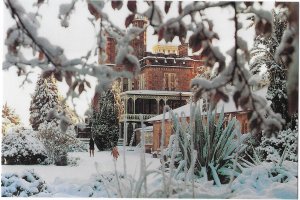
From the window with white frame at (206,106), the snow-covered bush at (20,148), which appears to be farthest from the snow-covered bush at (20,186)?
the window with white frame at (206,106)

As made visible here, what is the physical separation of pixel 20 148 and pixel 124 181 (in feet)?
3.31

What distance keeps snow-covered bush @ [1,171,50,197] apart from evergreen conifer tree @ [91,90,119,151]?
622mm

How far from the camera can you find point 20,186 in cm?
365

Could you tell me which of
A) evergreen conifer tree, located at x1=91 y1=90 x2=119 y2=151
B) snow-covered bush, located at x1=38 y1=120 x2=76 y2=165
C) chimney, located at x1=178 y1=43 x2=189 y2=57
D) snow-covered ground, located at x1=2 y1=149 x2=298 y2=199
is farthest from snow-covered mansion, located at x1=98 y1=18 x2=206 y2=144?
snow-covered bush, located at x1=38 y1=120 x2=76 y2=165

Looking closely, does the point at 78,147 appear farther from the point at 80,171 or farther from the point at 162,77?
the point at 162,77

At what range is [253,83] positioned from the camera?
1.79 metres

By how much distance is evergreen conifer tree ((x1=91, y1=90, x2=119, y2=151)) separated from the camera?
394 cm

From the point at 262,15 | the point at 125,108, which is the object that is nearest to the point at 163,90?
the point at 125,108

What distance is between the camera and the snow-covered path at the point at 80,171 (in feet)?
11.8

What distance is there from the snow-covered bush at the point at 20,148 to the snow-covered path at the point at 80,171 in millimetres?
123

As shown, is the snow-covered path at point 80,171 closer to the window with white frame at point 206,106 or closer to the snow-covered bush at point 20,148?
the snow-covered bush at point 20,148

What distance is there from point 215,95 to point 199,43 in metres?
0.20

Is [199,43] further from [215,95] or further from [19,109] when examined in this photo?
[19,109]

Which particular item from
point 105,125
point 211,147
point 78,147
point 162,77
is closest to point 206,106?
point 211,147
